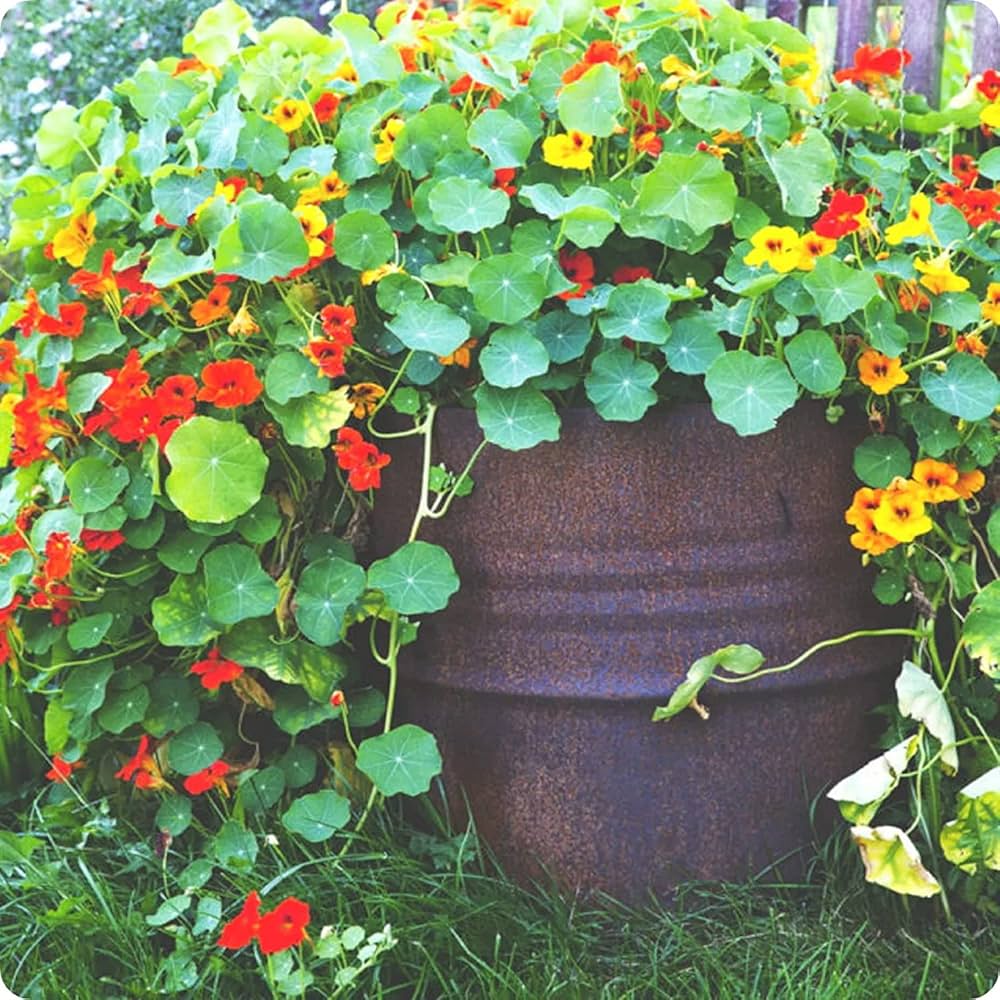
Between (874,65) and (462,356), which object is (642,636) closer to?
(462,356)

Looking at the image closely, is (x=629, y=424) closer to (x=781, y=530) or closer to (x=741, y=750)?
(x=781, y=530)

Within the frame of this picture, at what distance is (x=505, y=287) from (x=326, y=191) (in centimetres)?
31

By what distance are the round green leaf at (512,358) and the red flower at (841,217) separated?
1.14 ft

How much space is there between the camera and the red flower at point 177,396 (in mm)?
1662

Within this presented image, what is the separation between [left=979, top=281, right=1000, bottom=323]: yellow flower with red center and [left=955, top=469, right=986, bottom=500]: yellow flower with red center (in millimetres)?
186

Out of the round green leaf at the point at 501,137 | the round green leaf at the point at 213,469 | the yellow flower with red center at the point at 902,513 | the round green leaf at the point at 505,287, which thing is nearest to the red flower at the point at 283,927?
the round green leaf at the point at 213,469

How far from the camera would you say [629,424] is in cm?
164

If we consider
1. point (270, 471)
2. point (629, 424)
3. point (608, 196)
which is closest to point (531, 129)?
point (608, 196)

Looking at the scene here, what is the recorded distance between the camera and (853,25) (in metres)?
2.27

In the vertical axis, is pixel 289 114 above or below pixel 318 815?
above

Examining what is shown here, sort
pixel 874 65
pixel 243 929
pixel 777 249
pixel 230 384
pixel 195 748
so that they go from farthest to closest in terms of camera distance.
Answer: pixel 874 65, pixel 195 748, pixel 230 384, pixel 777 249, pixel 243 929

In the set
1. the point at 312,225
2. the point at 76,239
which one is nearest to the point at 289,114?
the point at 312,225

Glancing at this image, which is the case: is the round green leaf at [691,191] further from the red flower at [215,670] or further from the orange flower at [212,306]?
the red flower at [215,670]

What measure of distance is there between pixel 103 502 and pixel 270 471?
211 mm
